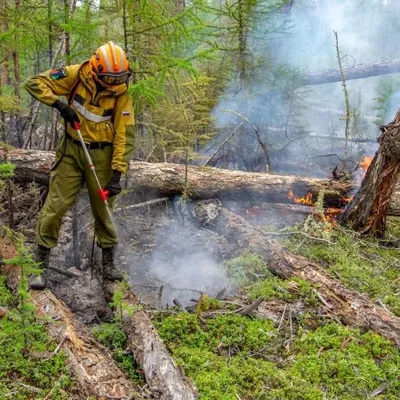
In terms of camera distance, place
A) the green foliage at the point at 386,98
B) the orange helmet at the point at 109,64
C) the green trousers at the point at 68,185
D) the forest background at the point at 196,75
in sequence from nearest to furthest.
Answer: the orange helmet at the point at 109,64 → the green trousers at the point at 68,185 → the forest background at the point at 196,75 → the green foliage at the point at 386,98

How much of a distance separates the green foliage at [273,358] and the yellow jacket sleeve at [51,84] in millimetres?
2662

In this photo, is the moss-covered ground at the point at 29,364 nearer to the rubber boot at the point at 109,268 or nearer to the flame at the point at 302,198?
the rubber boot at the point at 109,268

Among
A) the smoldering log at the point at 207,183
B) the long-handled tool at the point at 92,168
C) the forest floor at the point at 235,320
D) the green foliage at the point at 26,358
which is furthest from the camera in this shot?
the smoldering log at the point at 207,183

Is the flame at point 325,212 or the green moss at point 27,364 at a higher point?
the flame at point 325,212

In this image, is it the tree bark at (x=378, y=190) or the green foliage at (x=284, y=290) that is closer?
the green foliage at (x=284, y=290)

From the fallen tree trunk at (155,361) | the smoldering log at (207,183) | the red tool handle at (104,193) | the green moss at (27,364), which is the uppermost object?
the red tool handle at (104,193)

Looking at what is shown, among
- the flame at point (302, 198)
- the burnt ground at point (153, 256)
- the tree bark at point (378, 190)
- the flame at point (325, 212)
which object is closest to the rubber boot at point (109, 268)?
the burnt ground at point (153, 256)

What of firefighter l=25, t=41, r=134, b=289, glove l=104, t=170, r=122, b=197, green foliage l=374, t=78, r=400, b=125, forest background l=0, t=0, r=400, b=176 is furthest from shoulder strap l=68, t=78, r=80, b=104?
green foliage l=374, t=78, r=400, b=125

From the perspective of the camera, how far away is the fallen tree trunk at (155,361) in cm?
306

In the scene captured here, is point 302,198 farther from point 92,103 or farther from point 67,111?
point 67,111

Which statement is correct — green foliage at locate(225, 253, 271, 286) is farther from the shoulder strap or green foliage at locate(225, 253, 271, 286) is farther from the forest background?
the shoulder strap

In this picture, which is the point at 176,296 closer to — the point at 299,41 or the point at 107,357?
the point at 107,357

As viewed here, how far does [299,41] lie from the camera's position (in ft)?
39.7

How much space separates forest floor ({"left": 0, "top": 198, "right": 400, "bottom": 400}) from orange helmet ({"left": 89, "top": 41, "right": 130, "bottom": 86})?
96.0 inches
